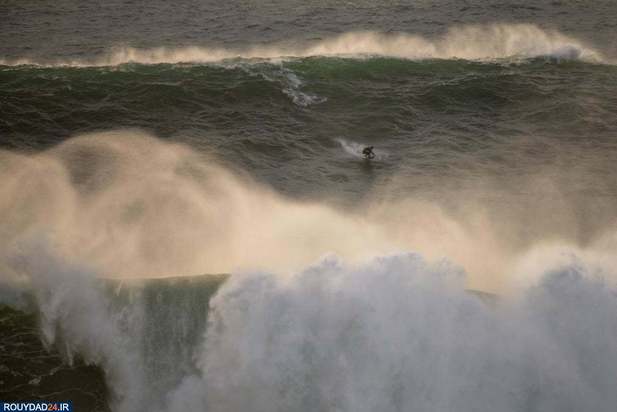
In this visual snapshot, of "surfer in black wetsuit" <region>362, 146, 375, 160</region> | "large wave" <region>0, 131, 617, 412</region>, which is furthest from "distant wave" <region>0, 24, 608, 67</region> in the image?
"large wave" <region>0, 131, 617, 412</region>

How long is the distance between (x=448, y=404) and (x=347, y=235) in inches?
236

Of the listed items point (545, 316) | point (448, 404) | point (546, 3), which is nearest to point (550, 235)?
point (545, 316)

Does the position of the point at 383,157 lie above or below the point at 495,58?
below

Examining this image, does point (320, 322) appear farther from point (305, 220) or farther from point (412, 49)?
point (412, 49)

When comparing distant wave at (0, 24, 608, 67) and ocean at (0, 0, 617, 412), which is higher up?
distant wave at (0, 24, 608, 67)

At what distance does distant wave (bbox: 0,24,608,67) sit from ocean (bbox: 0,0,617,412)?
0.56 feet

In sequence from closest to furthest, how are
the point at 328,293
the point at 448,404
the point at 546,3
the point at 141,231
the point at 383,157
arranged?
the point at 448,404
the point at 328,293
the point at 141,231
the point at 383,157
the point at 546,3

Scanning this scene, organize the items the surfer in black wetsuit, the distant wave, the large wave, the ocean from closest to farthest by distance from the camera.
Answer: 1. the large wave
2. the ocean
3. the surfer in black wetsuit
4. the distant wave

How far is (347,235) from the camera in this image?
17203 mm

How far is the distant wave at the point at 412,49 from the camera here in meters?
30.1

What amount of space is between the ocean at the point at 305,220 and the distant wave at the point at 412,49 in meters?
0.17

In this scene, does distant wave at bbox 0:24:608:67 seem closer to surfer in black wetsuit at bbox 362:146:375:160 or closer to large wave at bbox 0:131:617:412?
surfer in black wetsuit at bbox 362:146:375:160

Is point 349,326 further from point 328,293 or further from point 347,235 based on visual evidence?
point 347,235

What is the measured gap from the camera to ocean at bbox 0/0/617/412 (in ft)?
42.9
